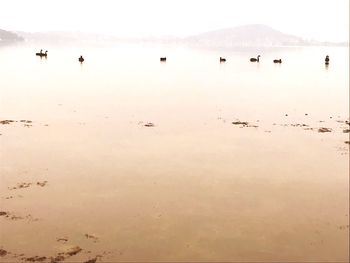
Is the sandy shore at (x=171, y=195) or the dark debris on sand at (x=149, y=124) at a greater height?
the dark debris on sand at (x=149, y=124)

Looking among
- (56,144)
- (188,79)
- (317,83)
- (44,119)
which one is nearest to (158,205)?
(56,144)

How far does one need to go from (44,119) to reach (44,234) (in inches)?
718

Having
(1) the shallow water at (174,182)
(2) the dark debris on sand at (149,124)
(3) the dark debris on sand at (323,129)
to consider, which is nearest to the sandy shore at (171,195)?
(1) the shallow water at (174,182)

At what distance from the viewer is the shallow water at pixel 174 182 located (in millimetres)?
13406

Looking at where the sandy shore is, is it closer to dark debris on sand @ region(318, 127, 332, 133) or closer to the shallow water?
the shallow water

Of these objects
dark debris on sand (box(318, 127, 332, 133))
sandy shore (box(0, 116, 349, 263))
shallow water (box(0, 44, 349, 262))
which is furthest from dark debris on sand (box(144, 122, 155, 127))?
dark debris on sand (box(318, 127, 332, 133))

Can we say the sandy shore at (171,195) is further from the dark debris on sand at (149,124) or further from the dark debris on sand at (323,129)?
the dark debris on sand at (149,124)

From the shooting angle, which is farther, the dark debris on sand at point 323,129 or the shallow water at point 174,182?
the dark debris on sand at point 323,129

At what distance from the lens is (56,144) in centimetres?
2392

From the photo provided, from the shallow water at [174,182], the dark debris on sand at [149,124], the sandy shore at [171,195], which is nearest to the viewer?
the sandy shore at [171,195]

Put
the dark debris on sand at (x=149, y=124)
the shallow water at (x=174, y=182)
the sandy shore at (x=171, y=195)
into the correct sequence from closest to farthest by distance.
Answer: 1. the sandy shore at (x=171, y=195)
2. the shallow water at (x=174, y=182)
3. the dark debris on sand at (x=149, y=124)

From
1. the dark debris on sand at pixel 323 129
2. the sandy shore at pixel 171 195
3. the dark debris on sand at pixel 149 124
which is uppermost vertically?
the dark debris on sand at pixel 149 124

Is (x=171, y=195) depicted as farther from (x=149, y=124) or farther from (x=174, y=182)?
(x=149, y=124)

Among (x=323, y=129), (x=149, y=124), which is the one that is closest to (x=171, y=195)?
(x=149, y=124)
